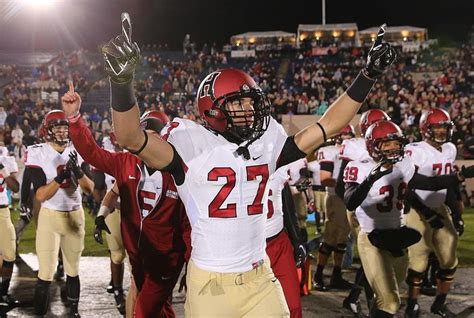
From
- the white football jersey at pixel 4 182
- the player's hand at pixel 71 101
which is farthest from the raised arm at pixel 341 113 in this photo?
the white football jersey at pixel 4 182

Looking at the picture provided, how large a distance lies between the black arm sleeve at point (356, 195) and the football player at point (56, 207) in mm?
2342

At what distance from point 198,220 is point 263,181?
0.37 m

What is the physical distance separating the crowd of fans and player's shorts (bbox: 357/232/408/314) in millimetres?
11079

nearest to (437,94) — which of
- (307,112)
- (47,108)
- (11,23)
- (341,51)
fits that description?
(307,112)

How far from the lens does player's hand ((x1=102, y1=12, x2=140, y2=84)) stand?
269 centimetres

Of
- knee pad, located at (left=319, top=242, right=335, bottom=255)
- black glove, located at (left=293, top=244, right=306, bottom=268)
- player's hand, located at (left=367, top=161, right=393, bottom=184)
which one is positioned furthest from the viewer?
knee pad, located at (left=319, top=242, right=335, bottom=255)

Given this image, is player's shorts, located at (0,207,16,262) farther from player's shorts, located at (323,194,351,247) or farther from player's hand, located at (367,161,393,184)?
player's hand, located at (367,161,393,184)

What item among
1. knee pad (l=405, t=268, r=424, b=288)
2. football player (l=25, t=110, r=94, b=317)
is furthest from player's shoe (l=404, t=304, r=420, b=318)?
football player (l=25, t=110, r=94, b=317)

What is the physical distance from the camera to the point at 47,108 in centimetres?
2316

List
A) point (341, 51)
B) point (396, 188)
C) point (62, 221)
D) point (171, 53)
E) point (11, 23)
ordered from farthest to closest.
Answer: point (11, 23) < point (171, 53) < point (341, 51) < point (62, 221) < point (396, 188)

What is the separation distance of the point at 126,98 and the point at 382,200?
296 cm

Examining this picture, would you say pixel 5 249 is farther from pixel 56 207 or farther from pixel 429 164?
pixel 429 164

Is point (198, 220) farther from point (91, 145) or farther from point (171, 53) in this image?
point (171, 53)

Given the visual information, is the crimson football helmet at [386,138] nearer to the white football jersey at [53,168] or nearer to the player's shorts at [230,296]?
the player's shorts at [230,296]
